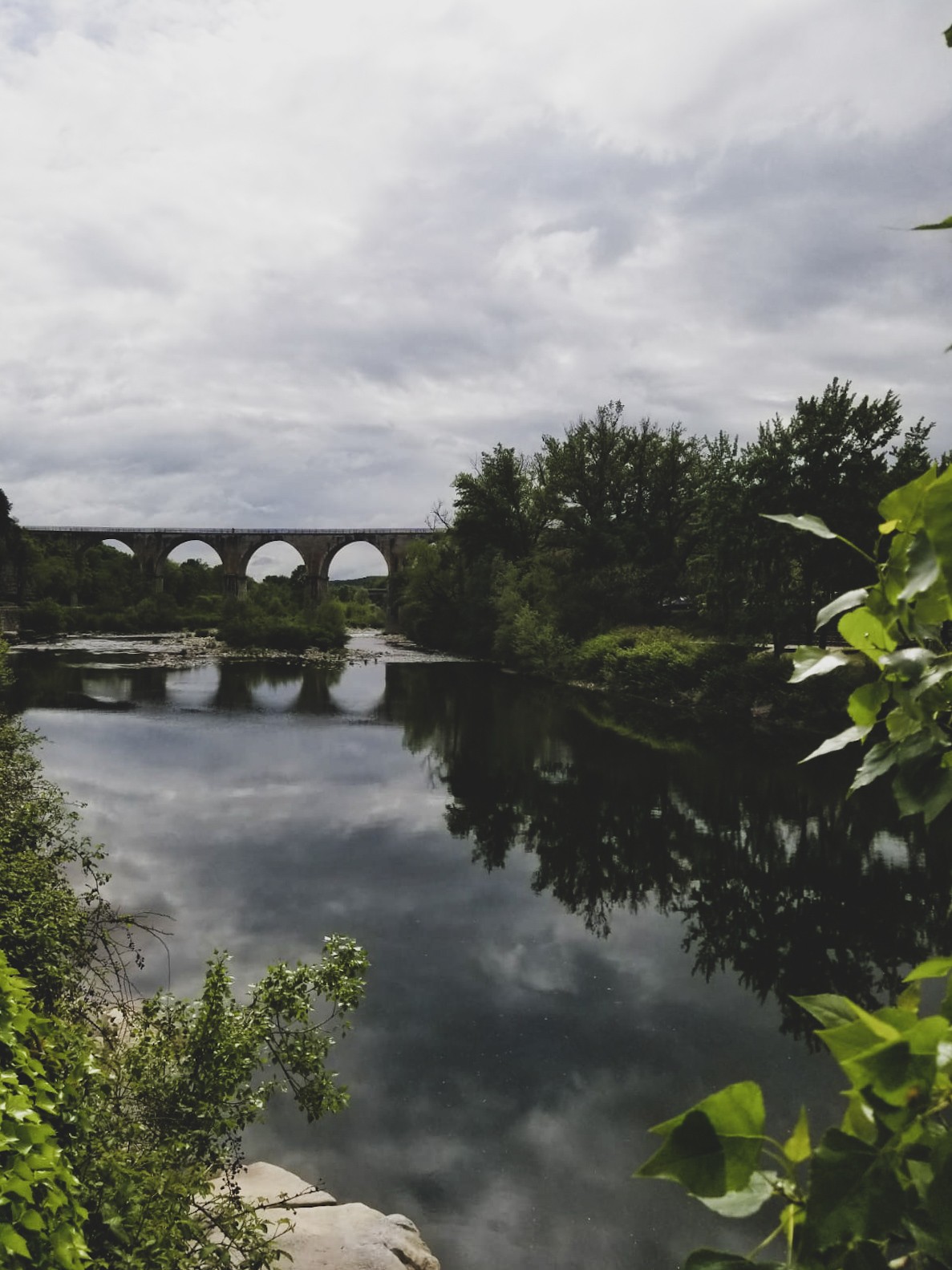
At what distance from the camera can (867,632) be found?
938mm

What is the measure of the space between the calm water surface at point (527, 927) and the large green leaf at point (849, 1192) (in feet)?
17.8

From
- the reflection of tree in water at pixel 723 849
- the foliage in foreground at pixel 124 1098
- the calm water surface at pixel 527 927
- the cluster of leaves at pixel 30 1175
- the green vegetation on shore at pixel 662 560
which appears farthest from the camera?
the green vegetation on shore at pixel 662 560

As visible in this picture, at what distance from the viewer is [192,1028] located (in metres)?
4.34

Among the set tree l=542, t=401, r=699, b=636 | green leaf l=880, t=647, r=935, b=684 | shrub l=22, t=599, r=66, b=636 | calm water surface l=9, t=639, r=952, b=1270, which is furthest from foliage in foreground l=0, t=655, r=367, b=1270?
shrub l=22, t=599, r=66, b=636

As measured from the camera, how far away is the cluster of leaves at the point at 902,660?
32.2 inches

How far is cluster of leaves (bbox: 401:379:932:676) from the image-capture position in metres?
23.2

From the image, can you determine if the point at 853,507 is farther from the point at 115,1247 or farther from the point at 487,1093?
the point at 115,1247

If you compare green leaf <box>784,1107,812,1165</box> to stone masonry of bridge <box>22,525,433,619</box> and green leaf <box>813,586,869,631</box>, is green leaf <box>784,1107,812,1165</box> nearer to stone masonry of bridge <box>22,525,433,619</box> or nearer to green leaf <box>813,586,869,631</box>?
green leaf <box>813,586,869,631</box>

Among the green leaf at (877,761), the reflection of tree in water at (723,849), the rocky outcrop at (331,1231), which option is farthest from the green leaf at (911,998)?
the reflection of tree in water at (723,849)

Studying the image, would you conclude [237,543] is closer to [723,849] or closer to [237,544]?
[237,544]

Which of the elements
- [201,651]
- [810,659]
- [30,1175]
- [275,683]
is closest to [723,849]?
[30,1175]

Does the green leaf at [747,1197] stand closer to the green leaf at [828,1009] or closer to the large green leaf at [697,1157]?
the large green leaf at [697,1157]

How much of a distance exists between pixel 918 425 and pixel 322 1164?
23.7 metres

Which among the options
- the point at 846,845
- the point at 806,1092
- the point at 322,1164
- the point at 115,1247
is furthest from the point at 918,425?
the point at 115,1247
